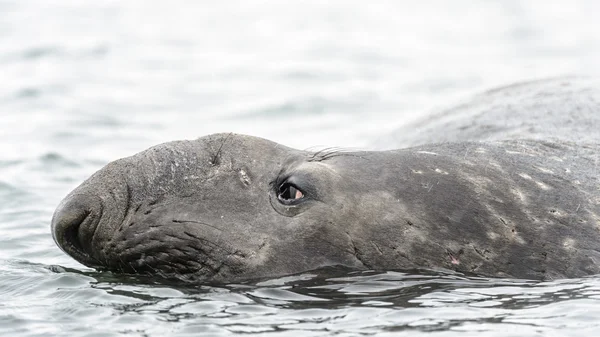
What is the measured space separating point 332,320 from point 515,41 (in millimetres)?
20752

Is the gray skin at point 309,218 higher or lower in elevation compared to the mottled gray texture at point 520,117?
lower

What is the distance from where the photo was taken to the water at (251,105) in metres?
8.23

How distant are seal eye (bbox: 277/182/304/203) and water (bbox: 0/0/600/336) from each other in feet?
1.85

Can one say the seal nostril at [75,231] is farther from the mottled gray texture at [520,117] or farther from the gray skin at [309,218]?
the mottled gray texture at [520,117]

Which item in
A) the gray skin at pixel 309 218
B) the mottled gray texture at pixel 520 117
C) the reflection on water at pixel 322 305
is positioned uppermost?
the mottled gray texture at pixel 520 117

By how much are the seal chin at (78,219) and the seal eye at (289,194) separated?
1.32m

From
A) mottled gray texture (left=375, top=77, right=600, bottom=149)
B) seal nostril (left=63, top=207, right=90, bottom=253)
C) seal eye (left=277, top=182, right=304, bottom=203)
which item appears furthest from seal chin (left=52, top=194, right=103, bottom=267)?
mottled gray texture (left=375, top=77, right=600, bottom=149)

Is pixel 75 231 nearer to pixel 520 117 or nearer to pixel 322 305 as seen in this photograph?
pixel 322 305

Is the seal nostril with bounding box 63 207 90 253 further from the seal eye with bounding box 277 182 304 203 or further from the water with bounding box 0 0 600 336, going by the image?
the seal eye with bounding box 277 182 304 203

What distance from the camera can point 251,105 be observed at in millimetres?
21500

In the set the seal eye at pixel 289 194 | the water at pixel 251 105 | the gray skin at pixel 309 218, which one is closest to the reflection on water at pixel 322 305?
the water at pixel 251 105

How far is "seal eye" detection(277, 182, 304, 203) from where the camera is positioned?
349 inches

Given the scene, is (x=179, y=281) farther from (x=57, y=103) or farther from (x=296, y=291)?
(x=57, y=103)

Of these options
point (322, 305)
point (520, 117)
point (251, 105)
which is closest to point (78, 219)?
point (322, 305)
